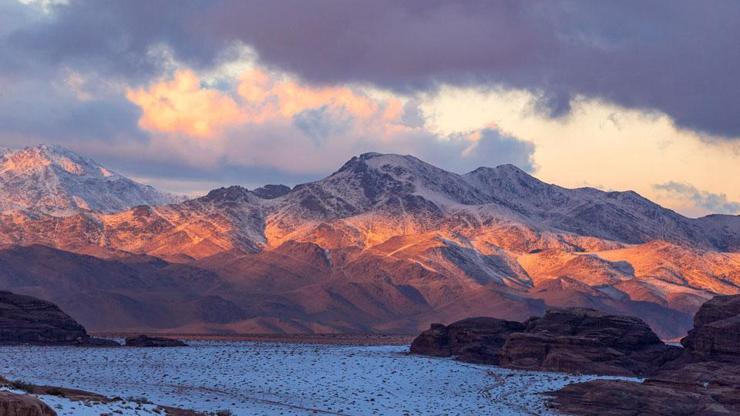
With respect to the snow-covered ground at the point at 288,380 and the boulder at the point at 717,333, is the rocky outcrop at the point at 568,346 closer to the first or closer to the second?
the boulder at the point at 717,333

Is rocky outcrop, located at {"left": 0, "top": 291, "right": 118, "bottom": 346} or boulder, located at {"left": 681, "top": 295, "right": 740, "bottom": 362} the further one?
rocky outcrop, located at {"left": 0, "top": 291, "right": 118, "bottom": 346}

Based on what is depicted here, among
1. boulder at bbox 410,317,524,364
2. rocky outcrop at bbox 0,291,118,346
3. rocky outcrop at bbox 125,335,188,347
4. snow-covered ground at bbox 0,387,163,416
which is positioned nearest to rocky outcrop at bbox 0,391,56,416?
snow-covered ground at bbox 0,387,163,416

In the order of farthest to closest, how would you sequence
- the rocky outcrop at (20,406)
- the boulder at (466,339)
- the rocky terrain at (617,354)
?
the boulder at (466,339), the rocky terrain at (617,354), the rocky outcrop at (20,406)

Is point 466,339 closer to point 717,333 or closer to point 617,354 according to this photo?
point 617,354

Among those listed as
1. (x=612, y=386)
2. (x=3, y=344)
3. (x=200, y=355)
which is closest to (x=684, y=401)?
(x=612, y=386)

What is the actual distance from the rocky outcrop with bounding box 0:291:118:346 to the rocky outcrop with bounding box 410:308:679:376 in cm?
3758

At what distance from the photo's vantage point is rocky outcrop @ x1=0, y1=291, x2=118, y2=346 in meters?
119

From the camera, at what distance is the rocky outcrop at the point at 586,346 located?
10362 cm

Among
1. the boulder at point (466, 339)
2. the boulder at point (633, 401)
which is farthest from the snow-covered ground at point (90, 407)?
the boulder at point (466, 339)

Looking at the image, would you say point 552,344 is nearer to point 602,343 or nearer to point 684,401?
point 602,343

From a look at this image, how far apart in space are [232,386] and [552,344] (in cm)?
3688

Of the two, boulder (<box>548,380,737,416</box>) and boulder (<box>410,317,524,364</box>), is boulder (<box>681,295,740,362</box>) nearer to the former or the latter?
boulder (<box>548,380,737,416</box>)

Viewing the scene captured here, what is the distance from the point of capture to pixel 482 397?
8388cm

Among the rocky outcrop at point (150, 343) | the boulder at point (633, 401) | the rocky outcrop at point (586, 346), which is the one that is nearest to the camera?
the boulder at point (633, 401)
